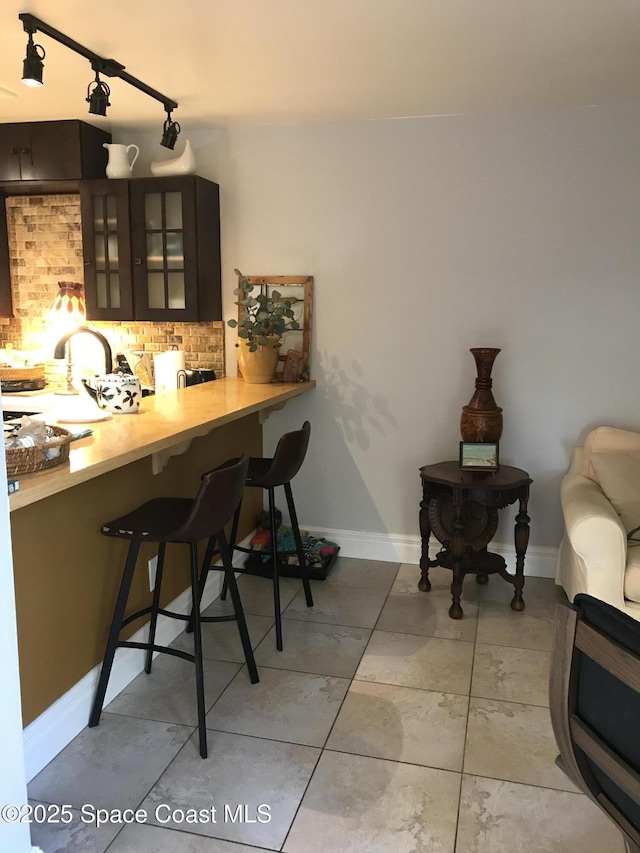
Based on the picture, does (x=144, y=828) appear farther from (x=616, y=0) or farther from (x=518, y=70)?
(x=518, y=70)

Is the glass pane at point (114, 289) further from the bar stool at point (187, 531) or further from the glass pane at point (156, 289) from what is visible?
the bar stool at point (187, 531)

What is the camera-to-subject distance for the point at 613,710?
3.68ft

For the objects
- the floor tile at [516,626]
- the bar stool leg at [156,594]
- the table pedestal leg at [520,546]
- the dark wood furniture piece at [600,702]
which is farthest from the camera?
the table pedestal leg at [520,546]

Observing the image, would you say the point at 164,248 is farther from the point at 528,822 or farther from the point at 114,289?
the point at 528,822

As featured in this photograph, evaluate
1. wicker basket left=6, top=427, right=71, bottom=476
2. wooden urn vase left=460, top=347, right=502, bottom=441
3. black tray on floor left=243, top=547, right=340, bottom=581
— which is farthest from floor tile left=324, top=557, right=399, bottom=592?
wicker basket left=6, top=427, right=71, bottom=476

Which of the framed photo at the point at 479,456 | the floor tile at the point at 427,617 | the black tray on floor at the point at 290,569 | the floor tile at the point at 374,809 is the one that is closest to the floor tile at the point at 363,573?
the black tray on floor at the point at 290,569

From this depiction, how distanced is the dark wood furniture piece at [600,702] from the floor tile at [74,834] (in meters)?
1.34

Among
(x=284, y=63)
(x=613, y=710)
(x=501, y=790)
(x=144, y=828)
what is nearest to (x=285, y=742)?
(x=144, y=828)

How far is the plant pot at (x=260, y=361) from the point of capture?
12.1ft

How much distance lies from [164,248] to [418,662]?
247 cm

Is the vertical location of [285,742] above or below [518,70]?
below

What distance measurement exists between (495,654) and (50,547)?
1.85 metres

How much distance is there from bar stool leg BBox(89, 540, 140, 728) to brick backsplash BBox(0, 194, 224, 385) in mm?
1874

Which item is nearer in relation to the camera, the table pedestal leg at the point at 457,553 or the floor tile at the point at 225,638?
the floor tile at the point at 225,638
